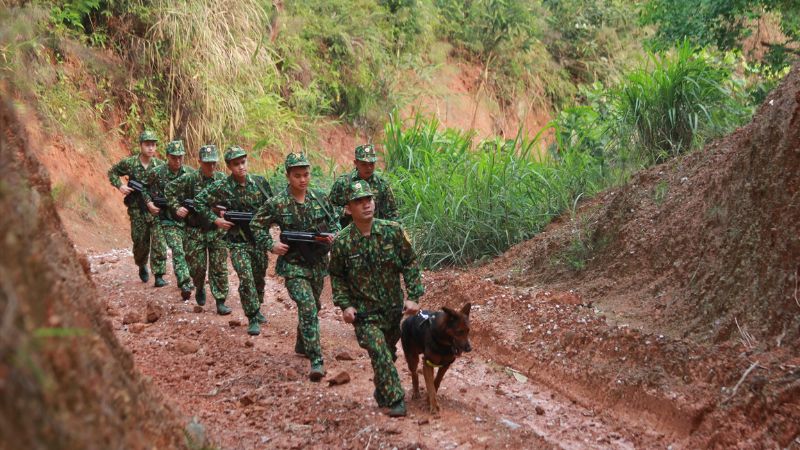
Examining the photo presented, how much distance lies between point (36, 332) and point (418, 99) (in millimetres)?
21861

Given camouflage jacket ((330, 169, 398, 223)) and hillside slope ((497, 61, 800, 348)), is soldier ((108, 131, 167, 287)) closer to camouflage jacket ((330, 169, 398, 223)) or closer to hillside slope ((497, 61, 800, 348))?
camouflage jacket ((330, 169, 398, 223))

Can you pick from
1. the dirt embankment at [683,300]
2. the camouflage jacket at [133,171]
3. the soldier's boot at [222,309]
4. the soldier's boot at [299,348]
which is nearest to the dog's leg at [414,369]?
the dirt embankment at [683,300]

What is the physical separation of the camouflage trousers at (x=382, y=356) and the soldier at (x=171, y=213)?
4.95 metres

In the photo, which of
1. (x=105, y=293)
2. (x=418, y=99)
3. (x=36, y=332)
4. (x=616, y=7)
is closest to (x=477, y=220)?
(x=105, y=293)

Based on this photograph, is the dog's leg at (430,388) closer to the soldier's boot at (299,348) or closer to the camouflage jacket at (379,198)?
the soldier's boot at (299,348)

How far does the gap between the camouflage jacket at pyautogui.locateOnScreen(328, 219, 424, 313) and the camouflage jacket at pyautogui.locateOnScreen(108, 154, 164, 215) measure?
5.73 metres

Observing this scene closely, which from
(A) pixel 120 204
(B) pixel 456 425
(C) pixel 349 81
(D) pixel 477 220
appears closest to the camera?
(B) pixel 456 425

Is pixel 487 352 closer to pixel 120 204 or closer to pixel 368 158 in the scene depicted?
pixel 368 158

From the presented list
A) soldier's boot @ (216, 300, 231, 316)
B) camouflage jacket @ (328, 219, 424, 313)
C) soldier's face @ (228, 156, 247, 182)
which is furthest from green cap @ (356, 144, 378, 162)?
soldier's boot @ (216, 300, 231, 316)

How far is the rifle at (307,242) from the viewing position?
8117 millimetres

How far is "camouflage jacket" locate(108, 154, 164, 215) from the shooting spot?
11.9 m

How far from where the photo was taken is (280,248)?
802 centimetres

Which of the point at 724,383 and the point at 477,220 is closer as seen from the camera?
the point at 724,383

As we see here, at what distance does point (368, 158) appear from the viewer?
9.18 meters
